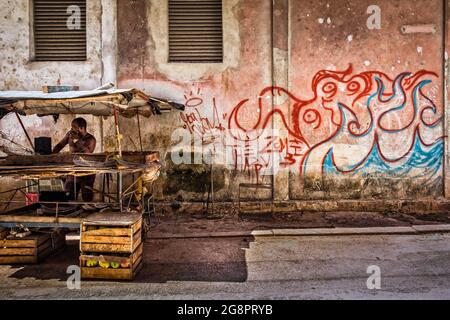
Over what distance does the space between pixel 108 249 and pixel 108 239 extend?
0.44 feet

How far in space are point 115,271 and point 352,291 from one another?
308 cm

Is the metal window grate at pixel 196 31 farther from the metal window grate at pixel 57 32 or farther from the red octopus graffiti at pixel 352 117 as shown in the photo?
the metal window grate at pixel 57 32

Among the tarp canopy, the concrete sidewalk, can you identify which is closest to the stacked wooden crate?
the tarp canopy

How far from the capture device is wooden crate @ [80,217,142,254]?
16.8 ft

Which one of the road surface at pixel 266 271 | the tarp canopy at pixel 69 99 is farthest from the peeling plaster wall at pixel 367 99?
the tarp canopy at pixel 69 99

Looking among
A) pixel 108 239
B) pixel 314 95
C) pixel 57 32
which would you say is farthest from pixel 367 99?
pixel 57 32

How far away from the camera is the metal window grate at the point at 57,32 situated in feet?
30.6

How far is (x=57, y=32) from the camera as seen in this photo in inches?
368

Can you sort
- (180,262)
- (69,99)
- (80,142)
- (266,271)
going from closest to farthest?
(266,271) < (69,99) < (180,262) < (80,142)

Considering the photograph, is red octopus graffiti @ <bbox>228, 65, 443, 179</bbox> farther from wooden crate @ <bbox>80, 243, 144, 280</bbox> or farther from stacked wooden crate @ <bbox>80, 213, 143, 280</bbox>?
wooden crate @ <bbox>80, 243, 144, 280</bbox>

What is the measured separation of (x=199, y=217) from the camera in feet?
28.9

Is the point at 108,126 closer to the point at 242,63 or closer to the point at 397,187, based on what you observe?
the point at 242,63

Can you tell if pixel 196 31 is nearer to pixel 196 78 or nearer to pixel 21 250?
pixel 196 78

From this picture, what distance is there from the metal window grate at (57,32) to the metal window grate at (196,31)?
7.29 ft
